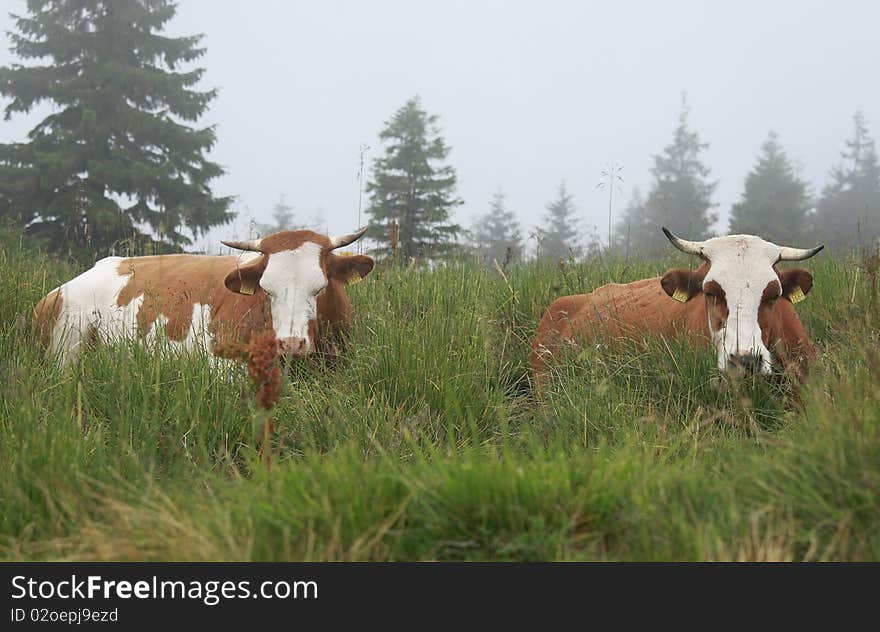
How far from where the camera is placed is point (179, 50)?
26.0 m

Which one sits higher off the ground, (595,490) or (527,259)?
(527,259)

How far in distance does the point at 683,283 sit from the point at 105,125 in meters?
23.4

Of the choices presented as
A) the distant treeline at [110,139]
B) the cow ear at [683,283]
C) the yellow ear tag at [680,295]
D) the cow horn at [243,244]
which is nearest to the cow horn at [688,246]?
the cow ear at [683,283]

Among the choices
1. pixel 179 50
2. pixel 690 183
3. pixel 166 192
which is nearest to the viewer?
pixel 166 192

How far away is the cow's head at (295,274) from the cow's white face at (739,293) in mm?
3003

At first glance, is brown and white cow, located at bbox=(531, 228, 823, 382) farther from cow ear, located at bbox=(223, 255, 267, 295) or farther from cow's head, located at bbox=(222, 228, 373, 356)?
cow ear, located at bbox=(223, 255, 267, 295)

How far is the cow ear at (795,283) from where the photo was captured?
5246 mm

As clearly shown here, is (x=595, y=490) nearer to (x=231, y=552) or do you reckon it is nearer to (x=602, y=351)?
(x=231, y=552)

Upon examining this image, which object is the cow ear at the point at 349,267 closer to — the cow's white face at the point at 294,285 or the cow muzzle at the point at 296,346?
the cow's white face at the point at 294,285

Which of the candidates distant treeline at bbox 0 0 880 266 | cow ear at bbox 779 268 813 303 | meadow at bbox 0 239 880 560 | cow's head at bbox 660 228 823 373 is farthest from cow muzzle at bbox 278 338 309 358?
distant treeline at bbox 0 0 880 266

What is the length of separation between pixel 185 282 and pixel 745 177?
5568cm

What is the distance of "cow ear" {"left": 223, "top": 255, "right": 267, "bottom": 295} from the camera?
19.5ft

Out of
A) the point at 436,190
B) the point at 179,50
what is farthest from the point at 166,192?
the point at 436,190
